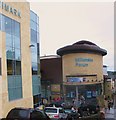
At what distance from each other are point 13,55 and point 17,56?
108 cm

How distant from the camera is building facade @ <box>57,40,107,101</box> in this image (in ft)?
182

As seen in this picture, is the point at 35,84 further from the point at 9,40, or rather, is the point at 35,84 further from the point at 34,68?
the point at 9,40

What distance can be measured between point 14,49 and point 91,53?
30.8 m

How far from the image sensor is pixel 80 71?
182 feet

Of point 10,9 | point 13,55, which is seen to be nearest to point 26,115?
point 13,55

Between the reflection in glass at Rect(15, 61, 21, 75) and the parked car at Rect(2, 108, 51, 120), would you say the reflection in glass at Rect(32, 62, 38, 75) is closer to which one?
the reflection in glass at Rect(15, 61, 21, 75)

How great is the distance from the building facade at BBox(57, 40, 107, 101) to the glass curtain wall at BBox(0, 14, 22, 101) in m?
27.5

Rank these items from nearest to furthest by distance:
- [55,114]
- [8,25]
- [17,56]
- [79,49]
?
[55,114] → [8,25] → [17,56] → [79,49]

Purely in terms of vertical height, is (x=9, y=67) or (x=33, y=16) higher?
(x=33, y=16)

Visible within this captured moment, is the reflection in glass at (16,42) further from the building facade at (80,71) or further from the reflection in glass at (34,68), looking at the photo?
the building facade at (80,71)

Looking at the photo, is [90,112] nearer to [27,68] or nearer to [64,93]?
[27,68]

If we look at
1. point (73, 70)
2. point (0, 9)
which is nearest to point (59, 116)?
point (0, 9)

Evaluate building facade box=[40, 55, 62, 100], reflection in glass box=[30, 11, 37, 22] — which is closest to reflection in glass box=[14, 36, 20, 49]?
reflection in glass box=[30, 11, 37, 22]

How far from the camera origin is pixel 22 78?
96.2 feet
